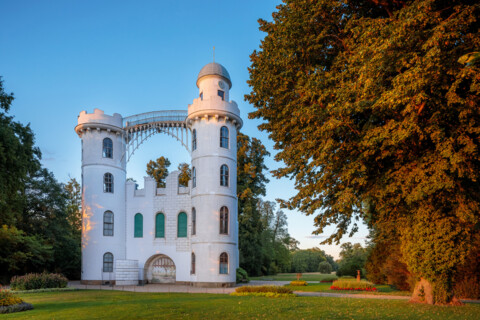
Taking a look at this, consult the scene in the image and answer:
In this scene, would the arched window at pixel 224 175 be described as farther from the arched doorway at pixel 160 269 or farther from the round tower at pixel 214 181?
the arched doorway at pixel 160 269

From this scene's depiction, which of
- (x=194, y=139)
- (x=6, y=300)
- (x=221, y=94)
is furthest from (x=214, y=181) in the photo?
(x=6, y=300)

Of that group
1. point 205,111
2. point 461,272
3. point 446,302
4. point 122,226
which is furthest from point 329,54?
point 122,226

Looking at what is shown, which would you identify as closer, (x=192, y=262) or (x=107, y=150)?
(x=192, y=262)

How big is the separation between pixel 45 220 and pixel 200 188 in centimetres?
1679

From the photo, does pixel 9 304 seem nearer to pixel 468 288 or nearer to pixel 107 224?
pixel 107 224

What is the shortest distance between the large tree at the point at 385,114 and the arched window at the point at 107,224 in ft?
61.0

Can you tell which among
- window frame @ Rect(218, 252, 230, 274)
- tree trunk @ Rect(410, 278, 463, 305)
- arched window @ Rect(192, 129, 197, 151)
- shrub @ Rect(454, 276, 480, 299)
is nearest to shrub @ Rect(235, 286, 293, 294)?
tree trunk @ Rect(410, 278, 463, 305)

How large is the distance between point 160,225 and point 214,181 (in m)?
6.40

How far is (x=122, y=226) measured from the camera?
95.3 ft

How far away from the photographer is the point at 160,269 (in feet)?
93.5

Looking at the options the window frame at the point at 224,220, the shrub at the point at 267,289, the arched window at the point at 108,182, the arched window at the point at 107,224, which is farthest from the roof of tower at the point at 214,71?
the shrub at the point at 267,289

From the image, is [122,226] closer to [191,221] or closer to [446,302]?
[191,221]

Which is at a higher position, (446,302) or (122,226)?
(122,226)

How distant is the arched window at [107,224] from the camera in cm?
2855
